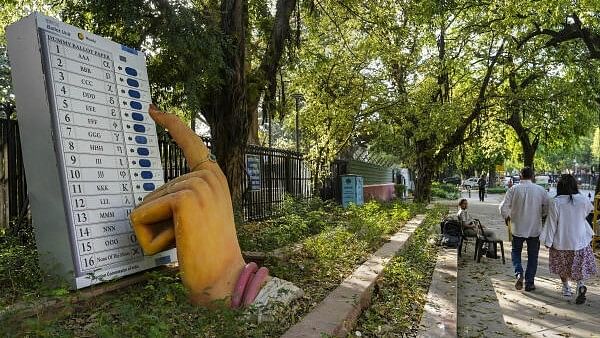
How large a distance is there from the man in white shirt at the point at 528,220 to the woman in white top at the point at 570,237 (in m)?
0.27

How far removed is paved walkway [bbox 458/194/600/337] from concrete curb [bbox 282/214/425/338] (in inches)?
44.2

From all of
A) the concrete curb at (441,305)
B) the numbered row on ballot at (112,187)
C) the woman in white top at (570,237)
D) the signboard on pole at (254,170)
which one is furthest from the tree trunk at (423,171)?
the numbered row on ballot at (112,187)

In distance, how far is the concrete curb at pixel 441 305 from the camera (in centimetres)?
480

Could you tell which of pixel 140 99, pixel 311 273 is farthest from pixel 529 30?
pixel 140 99

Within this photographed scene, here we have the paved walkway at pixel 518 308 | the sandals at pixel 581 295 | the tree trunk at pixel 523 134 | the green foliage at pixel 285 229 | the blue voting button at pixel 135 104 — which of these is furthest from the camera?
the tree trunk at pixel 523 134

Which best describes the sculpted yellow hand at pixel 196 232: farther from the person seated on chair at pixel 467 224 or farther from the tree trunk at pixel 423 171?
the tree trunk at pixel 423 171

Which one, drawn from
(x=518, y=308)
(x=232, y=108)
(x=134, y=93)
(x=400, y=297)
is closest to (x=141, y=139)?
(x=134, y=93)

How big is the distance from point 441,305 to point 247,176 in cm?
574

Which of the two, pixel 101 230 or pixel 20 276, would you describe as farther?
pixel 101 230

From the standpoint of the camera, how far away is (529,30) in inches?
558

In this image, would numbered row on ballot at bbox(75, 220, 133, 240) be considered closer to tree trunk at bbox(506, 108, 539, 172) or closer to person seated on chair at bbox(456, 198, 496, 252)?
person seated on chair at bbox(456, 198, 496, 252)

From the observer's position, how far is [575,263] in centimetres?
642

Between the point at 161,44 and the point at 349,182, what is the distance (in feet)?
40.8

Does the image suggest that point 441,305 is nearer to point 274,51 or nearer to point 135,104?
point 135,104
